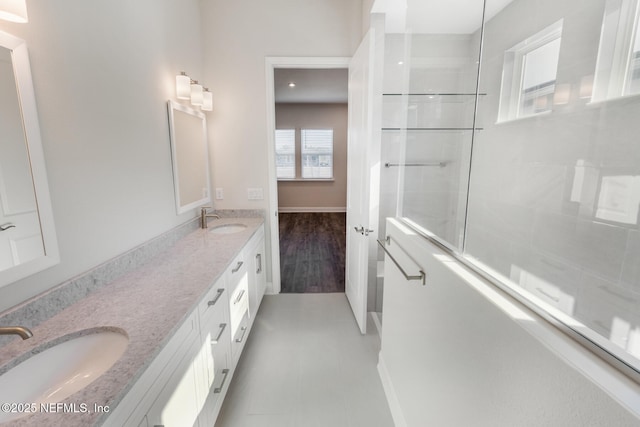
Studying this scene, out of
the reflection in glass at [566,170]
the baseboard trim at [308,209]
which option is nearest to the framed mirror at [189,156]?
the reflection in glass at [566,170]

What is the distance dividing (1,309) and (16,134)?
593 mm

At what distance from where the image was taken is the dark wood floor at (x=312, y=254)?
3.29 m

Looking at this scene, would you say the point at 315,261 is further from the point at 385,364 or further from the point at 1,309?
the point at 1,309

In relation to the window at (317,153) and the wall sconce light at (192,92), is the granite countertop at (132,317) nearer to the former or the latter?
the wall sconce light at (192,92)

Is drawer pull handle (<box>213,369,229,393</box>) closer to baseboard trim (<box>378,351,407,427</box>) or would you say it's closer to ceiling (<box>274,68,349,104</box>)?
baseboard trim (<box>378,351,407,427</box>)

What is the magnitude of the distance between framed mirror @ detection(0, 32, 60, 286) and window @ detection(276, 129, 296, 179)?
6086 mm

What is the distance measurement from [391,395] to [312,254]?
8.78 ft

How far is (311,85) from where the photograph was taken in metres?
5.02

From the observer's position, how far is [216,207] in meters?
2.87

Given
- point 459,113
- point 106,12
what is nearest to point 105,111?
point 106,12

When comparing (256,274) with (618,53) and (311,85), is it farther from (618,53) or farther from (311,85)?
(311,85)

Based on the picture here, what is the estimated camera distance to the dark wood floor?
10.8ft

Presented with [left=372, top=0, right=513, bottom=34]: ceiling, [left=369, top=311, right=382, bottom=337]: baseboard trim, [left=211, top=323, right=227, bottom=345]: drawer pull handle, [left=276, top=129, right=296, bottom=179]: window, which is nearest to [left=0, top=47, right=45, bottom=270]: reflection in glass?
[left=211, top=323, right=227, bottom=345]: drawer pull handle

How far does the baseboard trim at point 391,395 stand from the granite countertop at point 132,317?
121cm
